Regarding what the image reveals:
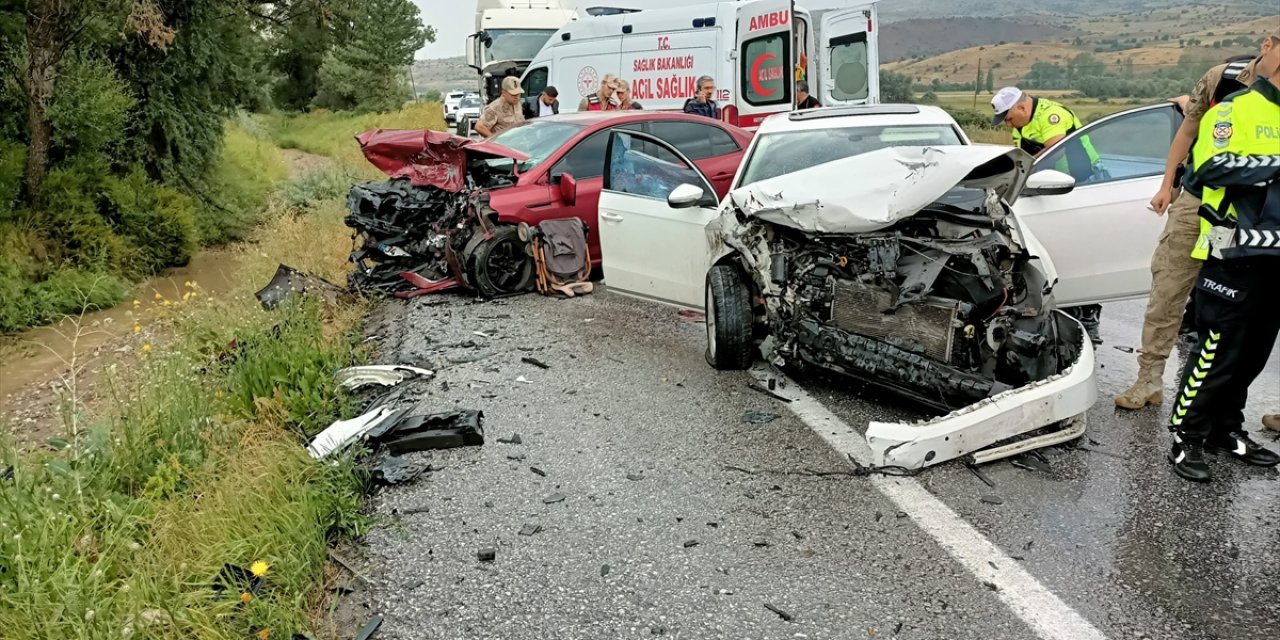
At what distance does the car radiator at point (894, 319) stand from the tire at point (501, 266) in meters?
3.67

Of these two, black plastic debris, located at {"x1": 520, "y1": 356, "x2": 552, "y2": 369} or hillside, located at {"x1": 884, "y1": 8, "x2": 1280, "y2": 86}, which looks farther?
hillside, located at {"x1": 884, "y1": 8, "x2": 1280, "y2": 86}

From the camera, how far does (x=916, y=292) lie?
13.5ft

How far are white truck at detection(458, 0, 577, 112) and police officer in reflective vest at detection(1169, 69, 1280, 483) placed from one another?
701 inches

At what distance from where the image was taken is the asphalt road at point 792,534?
2.76 m

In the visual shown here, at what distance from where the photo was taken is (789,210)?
454 centimetres

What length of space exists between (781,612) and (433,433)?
7.03 ft

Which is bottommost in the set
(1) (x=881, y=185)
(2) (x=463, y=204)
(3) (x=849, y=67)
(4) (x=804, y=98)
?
(2) (x=463, y=204)

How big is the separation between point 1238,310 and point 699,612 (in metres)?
2.65

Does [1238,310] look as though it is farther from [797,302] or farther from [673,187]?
[673,187]

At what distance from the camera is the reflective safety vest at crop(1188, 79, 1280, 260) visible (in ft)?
11.2

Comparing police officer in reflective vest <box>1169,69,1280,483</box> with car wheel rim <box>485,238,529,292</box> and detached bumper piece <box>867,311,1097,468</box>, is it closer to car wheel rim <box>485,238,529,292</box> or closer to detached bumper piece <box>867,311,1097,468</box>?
detached bumper piece <box>867,311,1097,468</box>

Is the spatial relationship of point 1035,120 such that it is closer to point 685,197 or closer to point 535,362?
point 685,197

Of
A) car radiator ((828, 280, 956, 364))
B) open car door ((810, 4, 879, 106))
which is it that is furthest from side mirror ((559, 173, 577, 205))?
open car door ((810, 4, 879, 106))

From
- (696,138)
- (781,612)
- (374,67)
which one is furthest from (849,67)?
(374,67)
